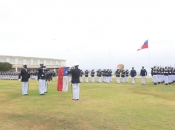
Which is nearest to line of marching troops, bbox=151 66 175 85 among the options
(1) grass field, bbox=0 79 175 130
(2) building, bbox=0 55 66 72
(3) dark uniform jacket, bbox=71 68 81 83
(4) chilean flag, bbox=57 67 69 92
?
(4) chilean flag, bbox=57 67 69 92

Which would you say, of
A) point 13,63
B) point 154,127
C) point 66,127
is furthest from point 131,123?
point 13,63

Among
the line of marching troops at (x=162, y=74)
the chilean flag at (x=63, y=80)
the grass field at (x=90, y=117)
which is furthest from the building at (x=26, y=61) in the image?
the grass field at (x=90, y=117)

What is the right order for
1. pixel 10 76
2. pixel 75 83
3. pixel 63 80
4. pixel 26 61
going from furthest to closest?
1. pixel 26 61
2. pixel 10 76
3. pixel 63 80
4. pixel 75 83

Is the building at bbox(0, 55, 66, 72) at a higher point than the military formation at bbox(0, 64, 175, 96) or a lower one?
higher

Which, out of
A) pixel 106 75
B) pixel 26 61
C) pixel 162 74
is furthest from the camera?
pixel 26 61

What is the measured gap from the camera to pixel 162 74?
24.5 m

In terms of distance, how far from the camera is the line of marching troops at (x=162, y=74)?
23.0 metres

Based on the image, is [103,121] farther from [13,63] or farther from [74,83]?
[13,63]

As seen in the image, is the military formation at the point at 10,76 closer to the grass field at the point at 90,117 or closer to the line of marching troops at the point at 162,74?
the line of marching troops at the point at 162,74

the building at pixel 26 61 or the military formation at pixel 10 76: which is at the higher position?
the building at pixel 26 61

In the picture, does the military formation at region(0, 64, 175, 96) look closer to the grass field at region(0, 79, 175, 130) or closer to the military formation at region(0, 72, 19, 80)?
the grass field at region(0, 79, 175, 130)

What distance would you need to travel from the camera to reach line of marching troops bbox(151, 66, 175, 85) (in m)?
23.0

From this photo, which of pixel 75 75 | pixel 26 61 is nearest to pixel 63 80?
pixel 75 75

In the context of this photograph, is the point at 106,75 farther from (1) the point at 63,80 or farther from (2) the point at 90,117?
(2) the point at 90,117
